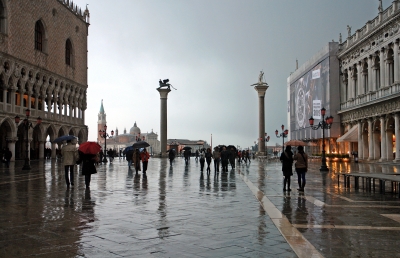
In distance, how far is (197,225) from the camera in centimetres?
743

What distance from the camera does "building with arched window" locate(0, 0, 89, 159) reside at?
127 ft

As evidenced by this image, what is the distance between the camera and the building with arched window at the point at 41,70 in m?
38.7

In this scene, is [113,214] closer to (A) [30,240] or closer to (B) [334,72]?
(A) [30,240]

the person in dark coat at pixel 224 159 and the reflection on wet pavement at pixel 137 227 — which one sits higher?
the person in dark coat at pixel 224 159

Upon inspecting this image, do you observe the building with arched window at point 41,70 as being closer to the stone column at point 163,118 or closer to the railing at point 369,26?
the stone column at point 163,118

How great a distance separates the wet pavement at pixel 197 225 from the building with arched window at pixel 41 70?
97.9 ft

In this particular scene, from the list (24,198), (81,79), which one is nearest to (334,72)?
(81,79)

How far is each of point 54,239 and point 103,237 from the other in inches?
27.6

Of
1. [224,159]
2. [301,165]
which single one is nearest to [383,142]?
[224,159]

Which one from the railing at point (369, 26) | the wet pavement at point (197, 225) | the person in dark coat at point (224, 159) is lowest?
the wet pavement at point (197, 225)

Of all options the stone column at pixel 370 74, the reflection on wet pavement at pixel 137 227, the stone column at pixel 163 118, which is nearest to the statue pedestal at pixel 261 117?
the stone column at pixel 163 118

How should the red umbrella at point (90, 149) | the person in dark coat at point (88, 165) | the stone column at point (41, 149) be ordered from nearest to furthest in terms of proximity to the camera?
the person in dark coat at point (88, 165)
the red umbrella at point (90, 149)
the stone column at point (41, 149)

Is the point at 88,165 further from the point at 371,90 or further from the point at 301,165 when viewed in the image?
the point at 371,90

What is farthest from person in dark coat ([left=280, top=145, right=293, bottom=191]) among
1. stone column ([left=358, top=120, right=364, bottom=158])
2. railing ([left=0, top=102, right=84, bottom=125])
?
stone column ([left=358, top=120, right=364, bottom=158])
